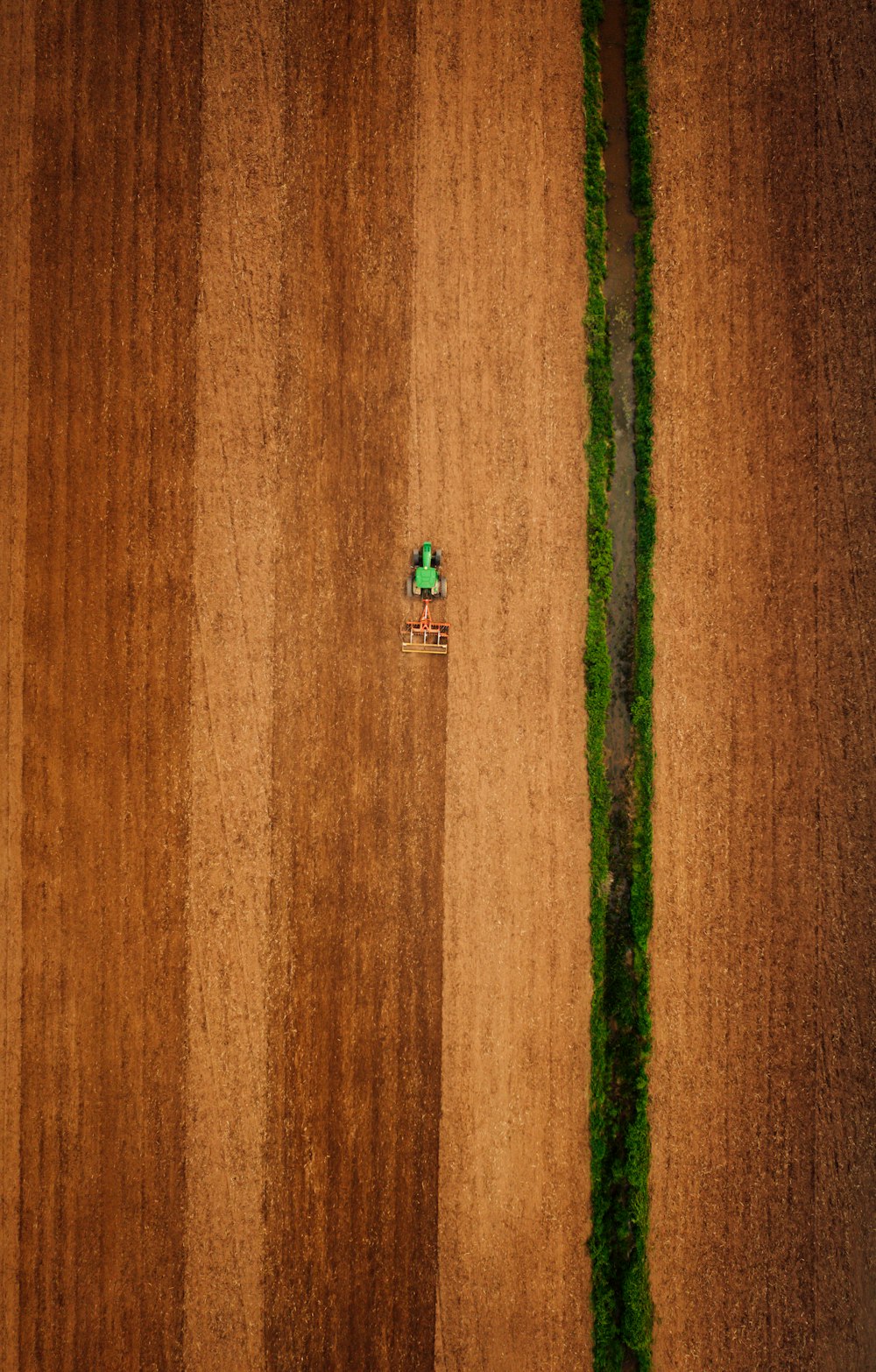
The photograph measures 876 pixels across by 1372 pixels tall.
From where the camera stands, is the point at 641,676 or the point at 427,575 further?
the point at 641,676

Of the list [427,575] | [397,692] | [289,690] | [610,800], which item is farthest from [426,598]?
[610,800]

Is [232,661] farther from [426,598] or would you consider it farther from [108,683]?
[426,598]

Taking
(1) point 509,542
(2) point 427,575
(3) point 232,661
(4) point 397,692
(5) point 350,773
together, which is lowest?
(5) point 350,773

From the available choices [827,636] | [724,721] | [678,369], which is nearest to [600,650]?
[724,721]

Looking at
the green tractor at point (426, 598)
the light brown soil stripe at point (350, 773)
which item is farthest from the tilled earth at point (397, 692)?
the green tractor at point (426, 598)

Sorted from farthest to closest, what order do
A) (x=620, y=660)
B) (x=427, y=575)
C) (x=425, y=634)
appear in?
1. (x=620, y=660)
2. (x=425, y=634)
3. (x=427, y=575)

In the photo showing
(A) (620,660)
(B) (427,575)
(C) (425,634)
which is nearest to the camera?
(B) (427,575)

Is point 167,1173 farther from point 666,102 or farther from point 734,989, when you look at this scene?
point 666,102
